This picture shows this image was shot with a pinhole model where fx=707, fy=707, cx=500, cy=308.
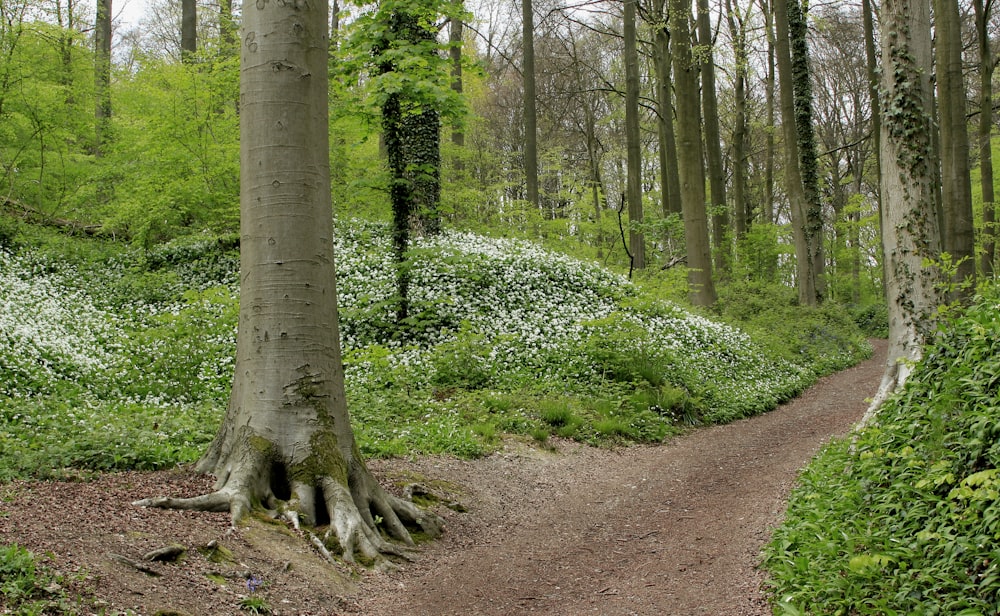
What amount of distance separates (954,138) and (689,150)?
196 inches

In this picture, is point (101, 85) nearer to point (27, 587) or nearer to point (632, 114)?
point (632, 114)

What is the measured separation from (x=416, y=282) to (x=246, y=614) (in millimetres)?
9612

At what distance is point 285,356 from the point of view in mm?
5113

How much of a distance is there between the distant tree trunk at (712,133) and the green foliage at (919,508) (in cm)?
1397

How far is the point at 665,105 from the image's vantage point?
20.0 m

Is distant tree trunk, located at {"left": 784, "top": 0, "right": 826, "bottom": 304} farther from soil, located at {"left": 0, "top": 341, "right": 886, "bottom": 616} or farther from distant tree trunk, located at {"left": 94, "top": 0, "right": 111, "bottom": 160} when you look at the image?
distant tree trunk, located at {"left": 94, "top": 0, "right": 111, "bottom": 160}

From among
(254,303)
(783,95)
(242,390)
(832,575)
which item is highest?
(783,95)

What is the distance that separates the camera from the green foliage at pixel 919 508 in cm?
313

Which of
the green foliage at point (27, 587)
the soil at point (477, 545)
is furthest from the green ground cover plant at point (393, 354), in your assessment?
the green foliage at point (27, 587)

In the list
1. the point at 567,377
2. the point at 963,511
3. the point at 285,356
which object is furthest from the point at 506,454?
the point at 963,511

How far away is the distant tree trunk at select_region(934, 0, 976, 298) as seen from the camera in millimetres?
12836

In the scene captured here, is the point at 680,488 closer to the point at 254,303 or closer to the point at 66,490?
the point at 254,303

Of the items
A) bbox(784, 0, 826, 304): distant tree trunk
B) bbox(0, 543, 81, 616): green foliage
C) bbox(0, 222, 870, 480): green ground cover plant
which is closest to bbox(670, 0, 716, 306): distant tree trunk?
bbox(0, 222, 870, 480): green ground cover plant

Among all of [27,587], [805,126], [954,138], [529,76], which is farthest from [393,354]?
[805,126]
